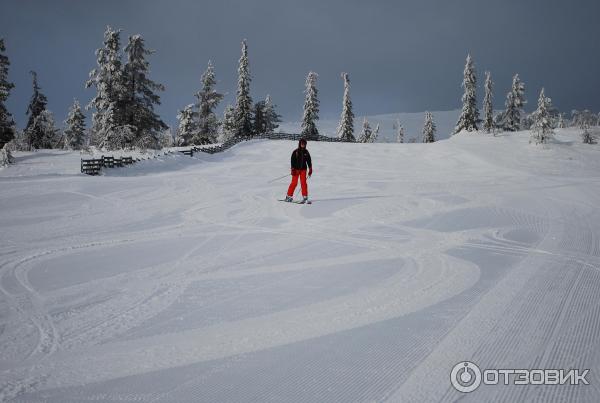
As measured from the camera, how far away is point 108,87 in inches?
1303

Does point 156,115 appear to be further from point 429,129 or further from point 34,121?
point 429,129

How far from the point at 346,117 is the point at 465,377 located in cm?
6142

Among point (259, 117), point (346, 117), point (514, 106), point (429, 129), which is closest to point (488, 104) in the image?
point (514, 106)

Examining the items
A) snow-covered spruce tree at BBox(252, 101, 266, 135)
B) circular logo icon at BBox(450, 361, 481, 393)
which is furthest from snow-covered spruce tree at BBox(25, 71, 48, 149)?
circular logo icon at BBox(450, 361, 481, 393)

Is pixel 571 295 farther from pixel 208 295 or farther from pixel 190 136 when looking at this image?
pixel 190 136

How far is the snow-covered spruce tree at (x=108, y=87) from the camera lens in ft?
107

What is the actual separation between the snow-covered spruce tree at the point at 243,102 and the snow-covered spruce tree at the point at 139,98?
1831cm

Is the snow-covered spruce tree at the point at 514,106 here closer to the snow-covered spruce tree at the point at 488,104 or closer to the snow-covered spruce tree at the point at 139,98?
the snow-covered spruce tree at the point at 488,104

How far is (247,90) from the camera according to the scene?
2057 inches

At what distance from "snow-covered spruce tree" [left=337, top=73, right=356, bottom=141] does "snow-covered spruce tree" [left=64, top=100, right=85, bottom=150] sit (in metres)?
43.0

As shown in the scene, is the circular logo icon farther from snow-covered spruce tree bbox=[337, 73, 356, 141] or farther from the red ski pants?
snow-covered spruce tree bbox=[337, 73, 356, 141]

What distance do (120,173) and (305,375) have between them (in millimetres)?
21703

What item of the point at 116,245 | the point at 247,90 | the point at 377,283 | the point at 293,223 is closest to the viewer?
the point at 377,283

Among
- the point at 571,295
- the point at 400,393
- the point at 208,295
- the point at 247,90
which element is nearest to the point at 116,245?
the point at 208,295
